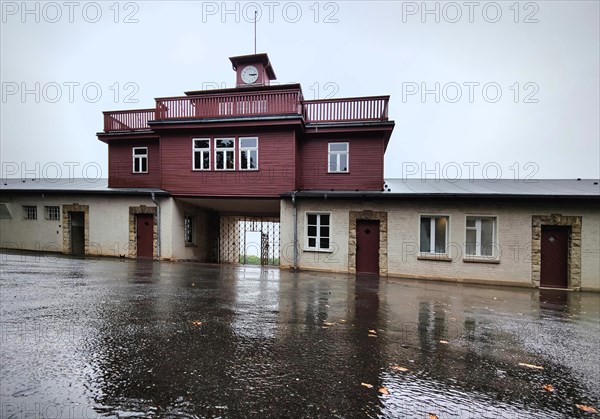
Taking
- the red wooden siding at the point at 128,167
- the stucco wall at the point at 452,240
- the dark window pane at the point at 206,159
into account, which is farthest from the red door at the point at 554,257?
the red wooden siding at the point at 128,167

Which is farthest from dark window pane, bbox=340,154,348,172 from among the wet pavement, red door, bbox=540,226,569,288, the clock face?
the wet pavement

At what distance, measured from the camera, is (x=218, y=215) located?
20.8 m

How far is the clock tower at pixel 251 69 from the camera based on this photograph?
738 inches

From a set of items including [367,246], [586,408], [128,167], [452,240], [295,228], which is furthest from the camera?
[128,167]

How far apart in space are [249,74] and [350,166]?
973 centimetres

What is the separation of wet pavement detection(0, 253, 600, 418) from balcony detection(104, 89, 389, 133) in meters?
10.8

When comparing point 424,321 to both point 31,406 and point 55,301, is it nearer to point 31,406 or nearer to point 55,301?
point 31,406

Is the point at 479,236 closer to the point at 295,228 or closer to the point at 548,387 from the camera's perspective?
the point at 295,228

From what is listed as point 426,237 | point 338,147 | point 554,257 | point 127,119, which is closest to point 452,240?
point 426,237

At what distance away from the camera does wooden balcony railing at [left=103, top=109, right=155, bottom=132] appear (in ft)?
56.2

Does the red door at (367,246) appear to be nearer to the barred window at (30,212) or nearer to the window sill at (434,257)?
the window sill at (434,257)

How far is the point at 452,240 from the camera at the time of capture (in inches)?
481

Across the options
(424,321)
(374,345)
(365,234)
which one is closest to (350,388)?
(374,345)

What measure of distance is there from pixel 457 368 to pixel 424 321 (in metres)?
2.20
